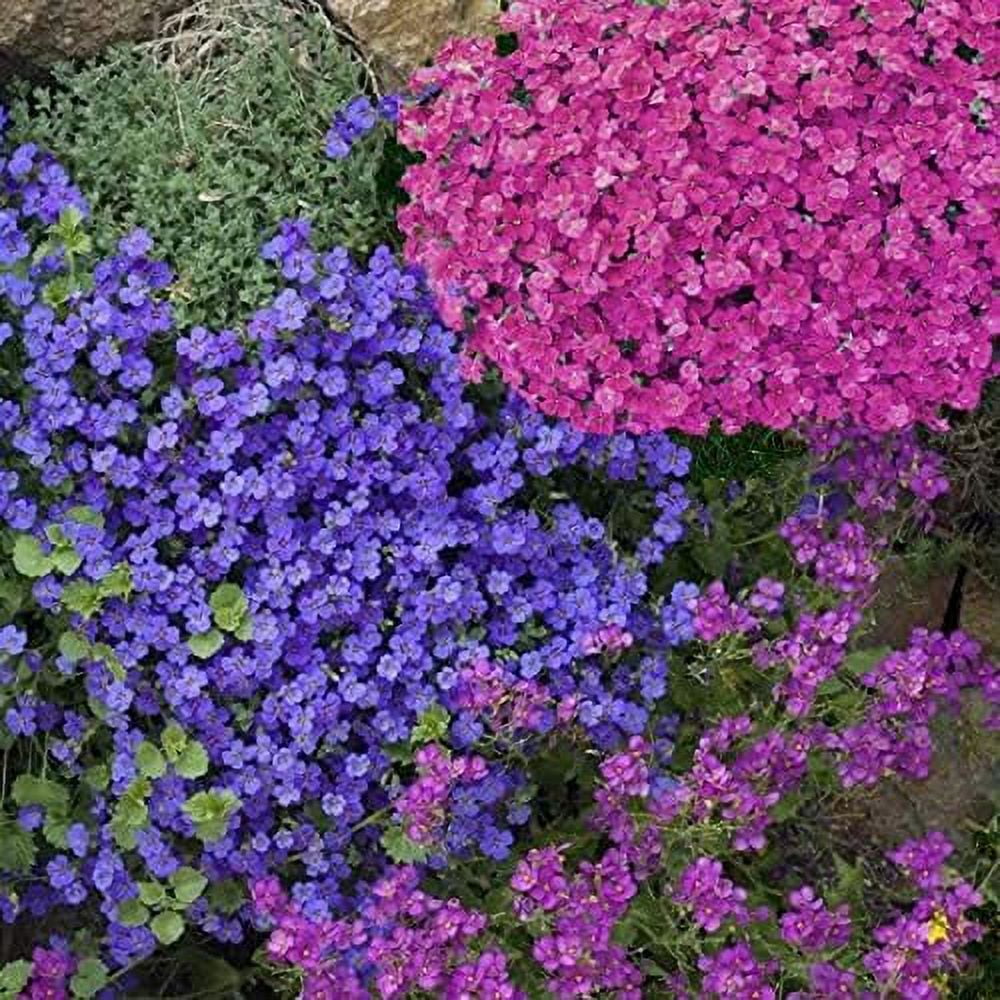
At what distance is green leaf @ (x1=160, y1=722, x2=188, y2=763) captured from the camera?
9.48 ft

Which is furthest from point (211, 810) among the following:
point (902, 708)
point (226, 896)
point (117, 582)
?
point (902, 708)

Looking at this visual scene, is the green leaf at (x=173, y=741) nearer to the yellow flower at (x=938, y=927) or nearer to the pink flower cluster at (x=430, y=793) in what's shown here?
the pink flower cluster at (x=430, y=793)

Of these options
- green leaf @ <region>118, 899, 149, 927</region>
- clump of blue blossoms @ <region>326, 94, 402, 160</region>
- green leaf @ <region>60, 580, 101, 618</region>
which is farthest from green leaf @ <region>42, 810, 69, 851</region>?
clump of blue blossoms @ <region>326, 94, 402, 160</region>

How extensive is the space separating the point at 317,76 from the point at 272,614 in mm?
1203

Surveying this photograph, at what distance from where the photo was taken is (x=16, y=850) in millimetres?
2967

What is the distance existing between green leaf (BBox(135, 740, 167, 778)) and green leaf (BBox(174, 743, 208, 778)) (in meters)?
0.03

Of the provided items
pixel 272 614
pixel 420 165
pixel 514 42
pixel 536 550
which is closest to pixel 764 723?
pixel 536 550

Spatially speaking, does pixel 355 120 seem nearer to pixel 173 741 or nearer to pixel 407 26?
pixel 407 26

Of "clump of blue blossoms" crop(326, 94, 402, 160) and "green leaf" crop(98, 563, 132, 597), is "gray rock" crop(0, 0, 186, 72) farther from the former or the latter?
"green leaf" crop(98, 563, 132, 597)

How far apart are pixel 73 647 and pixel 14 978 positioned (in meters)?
0.57

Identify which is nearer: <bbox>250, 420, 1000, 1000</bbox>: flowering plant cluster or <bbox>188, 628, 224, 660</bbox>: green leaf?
<bbox>250, 420, 1000, 1000</bbox>: flowering plant cluster

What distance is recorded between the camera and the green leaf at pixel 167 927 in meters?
2.87

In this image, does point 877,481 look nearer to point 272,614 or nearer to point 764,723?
point 764,723

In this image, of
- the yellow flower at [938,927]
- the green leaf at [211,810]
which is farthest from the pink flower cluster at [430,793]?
the yellow flower at [938,927]
